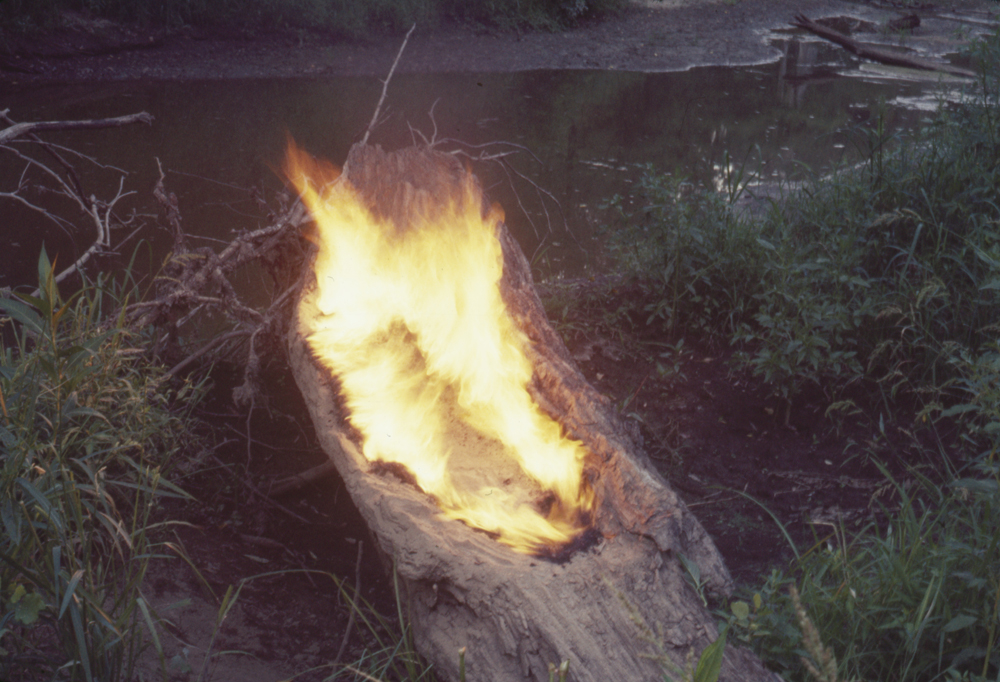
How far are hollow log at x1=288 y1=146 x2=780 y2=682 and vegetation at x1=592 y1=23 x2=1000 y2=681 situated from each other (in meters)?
0.19

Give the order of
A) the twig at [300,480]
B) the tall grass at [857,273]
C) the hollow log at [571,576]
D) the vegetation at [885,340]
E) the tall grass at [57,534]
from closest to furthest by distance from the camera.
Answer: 1. the tall grass at [57,534]
2. the hollow log at [571,576]
3. the vegetation at [885,340]
4. the twig at [300,480]
5. the tall grass at [857,273]

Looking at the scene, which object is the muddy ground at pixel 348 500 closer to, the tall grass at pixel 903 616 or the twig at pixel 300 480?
the twig at pixel 300 480

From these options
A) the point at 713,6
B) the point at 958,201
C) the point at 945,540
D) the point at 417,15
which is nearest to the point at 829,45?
the point at 713,6

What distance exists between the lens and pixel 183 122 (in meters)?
7.18

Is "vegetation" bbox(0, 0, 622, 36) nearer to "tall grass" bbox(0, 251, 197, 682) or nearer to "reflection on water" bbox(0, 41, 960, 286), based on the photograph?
"reflection on water" bbox(0, 41, 960, 286)

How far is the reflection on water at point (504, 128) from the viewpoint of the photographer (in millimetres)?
5492

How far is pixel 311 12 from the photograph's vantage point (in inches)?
424

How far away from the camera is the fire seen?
7.30 feet

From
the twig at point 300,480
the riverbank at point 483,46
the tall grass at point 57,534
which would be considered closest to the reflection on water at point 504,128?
the riverbank at point 483,46

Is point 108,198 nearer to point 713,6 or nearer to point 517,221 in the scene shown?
point 517,221

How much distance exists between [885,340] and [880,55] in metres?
10.3

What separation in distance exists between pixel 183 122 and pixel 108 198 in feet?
7.33

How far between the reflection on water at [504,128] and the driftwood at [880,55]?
83cm

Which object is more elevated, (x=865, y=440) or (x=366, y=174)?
(x=366, y=174)
